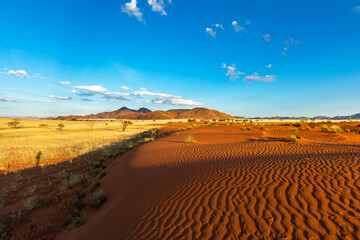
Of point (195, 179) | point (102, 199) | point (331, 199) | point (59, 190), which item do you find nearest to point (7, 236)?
point (102, 199)

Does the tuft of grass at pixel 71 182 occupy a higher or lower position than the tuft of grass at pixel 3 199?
higher

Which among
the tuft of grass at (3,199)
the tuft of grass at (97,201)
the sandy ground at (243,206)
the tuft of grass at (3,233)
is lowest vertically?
the tuft of grass at (3,199)

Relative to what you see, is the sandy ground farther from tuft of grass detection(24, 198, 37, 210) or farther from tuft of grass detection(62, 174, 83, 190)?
tuft of grass detection(62, 174, 83, 190)

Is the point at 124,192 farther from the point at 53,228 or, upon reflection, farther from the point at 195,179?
the point at 195,179

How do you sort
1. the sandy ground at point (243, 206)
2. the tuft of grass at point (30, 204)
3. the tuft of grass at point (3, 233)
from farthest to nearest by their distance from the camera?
the tuft of grass at point (30, 204) → the tuft of grass at point (3, 233) → the sandy ground at point (243, 206)

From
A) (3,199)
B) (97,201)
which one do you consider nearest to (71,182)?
(3,199)

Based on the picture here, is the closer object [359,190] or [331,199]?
[331,199]

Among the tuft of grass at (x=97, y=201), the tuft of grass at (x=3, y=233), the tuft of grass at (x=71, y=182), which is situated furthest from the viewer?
the tuft of grass at (x=71, y=182)

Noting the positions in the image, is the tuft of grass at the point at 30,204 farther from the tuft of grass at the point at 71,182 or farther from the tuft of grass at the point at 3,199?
the tuft of grass at the point at 71,182

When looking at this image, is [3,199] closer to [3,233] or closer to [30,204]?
[30,204]

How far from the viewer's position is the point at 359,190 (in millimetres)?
3688

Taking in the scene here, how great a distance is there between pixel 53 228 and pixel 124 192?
202 centimetres

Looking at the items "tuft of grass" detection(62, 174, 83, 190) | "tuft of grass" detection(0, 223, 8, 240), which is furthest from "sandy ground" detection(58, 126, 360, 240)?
"tuft of grass" detection(62, 174, 83, 190)

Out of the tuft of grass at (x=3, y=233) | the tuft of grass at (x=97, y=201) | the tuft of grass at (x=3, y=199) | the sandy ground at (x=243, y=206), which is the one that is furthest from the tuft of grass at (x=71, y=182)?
the sandy ground at (x=243, y=206)
